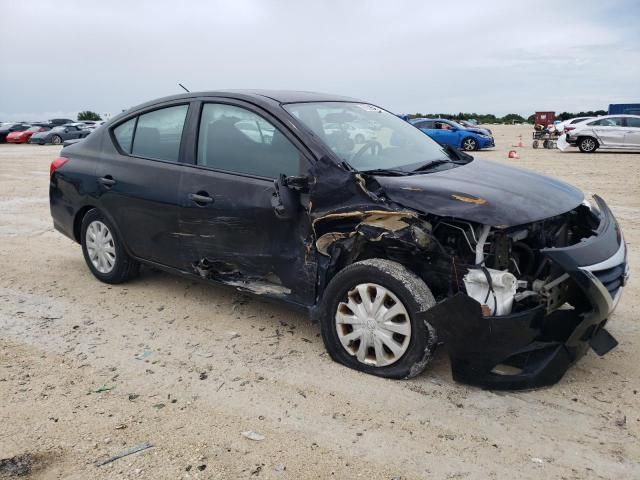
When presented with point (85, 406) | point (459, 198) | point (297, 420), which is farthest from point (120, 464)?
point (459, 198)

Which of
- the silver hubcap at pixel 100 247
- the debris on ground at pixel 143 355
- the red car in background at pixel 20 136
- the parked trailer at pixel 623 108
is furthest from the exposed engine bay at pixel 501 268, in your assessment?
the parked trailer at pixel 623 108

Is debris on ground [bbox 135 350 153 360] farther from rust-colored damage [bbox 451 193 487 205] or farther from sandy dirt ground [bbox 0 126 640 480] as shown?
rust-colored damage [bbox 451 193 487 205]

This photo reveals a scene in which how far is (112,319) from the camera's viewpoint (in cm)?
463

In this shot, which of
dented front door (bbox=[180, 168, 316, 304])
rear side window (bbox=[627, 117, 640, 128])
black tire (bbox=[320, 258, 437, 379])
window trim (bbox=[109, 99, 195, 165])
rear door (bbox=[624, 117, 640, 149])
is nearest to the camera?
black tire (bbox=[320, 258, 437, 379])

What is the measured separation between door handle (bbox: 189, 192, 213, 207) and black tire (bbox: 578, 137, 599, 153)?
21.1 m

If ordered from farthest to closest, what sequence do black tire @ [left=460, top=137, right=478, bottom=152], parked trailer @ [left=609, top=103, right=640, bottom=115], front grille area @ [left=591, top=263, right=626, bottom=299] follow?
1. parked trailer @ [left=609, top=103, right=640, bottom=115]
2. black tire @ [left=460, top=137, right=478, bottom=152]
3. front grille area @ [left=591, top=263, right=626, bottom=299]

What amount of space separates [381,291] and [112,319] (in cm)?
229

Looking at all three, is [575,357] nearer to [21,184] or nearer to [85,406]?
[85,406]

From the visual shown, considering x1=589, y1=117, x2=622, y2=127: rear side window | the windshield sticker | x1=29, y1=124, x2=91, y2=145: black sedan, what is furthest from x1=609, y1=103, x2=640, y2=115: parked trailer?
the windshield sticker

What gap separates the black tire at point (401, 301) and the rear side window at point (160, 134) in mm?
1778

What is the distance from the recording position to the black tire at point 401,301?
3344 mm

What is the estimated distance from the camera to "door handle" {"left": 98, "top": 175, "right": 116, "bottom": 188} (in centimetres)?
498

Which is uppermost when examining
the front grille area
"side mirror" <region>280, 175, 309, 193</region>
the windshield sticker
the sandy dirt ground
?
the windshield sticker

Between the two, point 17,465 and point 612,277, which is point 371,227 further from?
point 17,465
